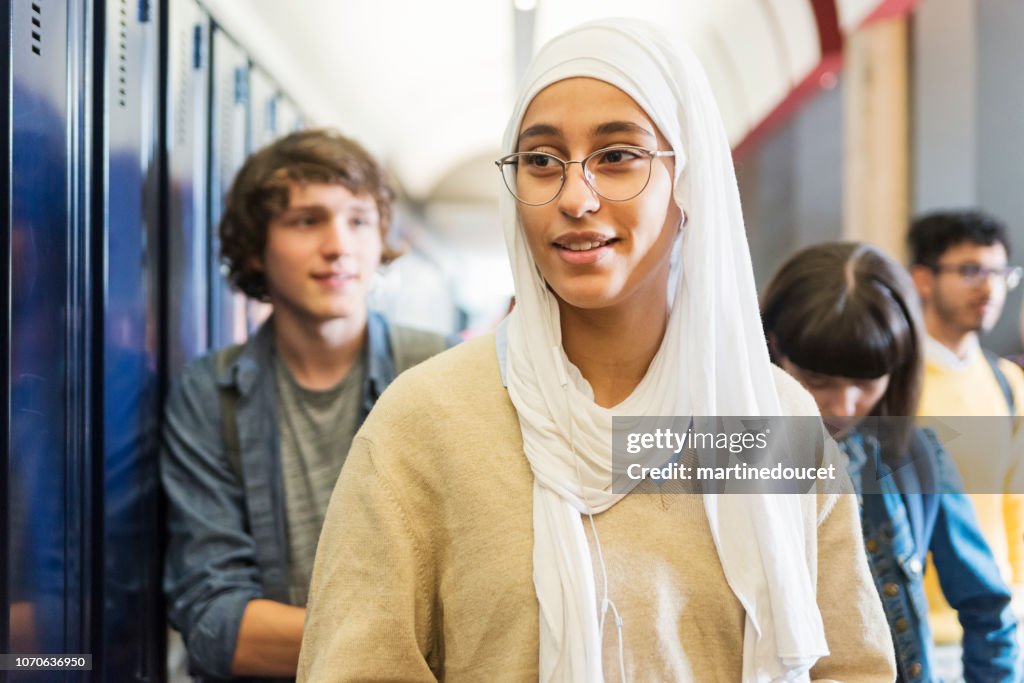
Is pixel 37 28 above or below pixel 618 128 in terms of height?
above

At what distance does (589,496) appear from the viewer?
1327mm

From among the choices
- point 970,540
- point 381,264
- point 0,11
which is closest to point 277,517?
point 381,264

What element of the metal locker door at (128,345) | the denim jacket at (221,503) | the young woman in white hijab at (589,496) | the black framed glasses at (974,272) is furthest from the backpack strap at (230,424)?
the black framed glasses at (974,272)

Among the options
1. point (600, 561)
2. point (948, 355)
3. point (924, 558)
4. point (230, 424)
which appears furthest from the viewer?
Result: point (948, 355)

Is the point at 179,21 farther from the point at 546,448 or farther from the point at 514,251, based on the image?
the point at 546,448

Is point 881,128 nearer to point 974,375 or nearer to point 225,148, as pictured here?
point 974,375

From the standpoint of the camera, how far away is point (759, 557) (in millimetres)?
1320

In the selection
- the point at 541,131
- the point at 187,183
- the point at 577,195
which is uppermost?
the point at 187,183

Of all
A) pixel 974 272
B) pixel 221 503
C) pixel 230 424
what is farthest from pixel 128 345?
pixel 974 272

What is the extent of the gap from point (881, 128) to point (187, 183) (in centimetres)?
470

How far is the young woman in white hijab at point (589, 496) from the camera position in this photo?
1297mm

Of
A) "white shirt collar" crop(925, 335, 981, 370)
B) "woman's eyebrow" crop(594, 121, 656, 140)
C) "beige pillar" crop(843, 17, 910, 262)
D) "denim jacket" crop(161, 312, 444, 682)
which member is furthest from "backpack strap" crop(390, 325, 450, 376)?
"beige pillar" crop(843, 17, 910, 262)

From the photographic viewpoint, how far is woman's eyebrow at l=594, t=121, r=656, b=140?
4.31ft

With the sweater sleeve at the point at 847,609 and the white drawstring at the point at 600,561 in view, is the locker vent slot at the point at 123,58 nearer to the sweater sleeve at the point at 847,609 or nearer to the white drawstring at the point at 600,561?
the white drawstring at the point at 600,561
